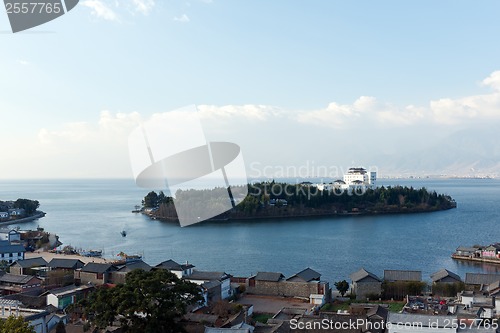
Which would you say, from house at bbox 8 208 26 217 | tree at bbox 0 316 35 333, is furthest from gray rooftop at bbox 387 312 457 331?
house at bbox 8 208 26 217

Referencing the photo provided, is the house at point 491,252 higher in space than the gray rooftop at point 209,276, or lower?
lower

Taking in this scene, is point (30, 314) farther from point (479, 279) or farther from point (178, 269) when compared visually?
point (479, 279)

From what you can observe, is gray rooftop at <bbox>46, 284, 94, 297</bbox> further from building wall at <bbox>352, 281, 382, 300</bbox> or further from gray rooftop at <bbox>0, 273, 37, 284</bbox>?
building wall at <bbox>352, 281, 382, 300</bbox>

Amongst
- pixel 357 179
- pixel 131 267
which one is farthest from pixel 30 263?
pixel 357 179

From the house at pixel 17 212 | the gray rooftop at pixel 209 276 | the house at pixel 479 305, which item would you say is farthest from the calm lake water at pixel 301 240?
the house at pixel 479 305

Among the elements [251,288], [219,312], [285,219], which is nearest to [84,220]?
[285,219]

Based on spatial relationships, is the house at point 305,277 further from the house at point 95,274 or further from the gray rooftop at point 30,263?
the gray rooftop at point 30,263

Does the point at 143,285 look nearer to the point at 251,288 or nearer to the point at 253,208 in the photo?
the point at 251,288

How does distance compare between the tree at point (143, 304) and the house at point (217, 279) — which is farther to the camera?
the house at point (217, 279)
